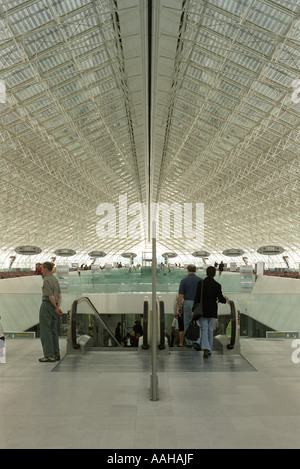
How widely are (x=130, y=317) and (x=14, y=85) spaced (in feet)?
47.2

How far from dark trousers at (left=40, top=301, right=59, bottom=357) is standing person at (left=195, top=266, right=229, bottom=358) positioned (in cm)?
243

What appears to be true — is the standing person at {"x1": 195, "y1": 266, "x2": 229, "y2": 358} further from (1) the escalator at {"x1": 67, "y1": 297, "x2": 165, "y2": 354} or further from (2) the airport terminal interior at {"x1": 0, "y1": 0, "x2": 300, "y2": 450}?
(1) the escalator at {"x1": 67, "y1": 297, "x2": 165, "y2": 354}

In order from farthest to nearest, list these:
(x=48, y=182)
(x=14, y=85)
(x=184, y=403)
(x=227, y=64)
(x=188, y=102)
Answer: (x=48, y=182) < (x=188, y=102) < (x=14, y=85) < (x=227, y=64) < (x=184, y=403)

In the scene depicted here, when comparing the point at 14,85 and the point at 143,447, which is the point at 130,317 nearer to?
the point at 14,85

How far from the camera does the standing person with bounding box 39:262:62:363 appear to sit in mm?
7141

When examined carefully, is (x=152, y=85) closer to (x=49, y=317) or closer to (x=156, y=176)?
(x=49, y=317)

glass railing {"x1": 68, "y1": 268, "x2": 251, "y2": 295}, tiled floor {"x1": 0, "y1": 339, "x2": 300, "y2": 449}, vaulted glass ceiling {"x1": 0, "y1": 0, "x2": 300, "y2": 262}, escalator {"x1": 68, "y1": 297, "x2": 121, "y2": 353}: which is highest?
→ vaulted glass ceiling {"x1": 0, "y1": 0, "x2": 300, "y2": 262}

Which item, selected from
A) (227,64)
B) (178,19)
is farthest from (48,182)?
(178,19)

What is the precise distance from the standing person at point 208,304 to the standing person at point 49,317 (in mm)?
2397

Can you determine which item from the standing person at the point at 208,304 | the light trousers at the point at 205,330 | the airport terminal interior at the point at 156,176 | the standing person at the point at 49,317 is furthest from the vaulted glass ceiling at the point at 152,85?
the light trousers at the point at 205,330

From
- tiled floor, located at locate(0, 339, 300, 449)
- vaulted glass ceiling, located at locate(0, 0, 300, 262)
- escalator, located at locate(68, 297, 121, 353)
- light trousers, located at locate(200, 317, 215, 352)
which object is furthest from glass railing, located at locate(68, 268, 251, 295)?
vaulted glass ceiling, located at locate(0, 0, 300, 262)

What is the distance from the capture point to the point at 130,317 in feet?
84.8

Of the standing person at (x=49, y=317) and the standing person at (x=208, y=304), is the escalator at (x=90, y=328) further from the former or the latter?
the standing person at (x=208, y=304)

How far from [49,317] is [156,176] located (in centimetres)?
4302
